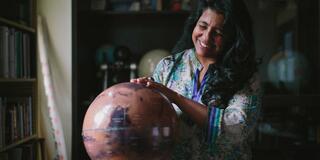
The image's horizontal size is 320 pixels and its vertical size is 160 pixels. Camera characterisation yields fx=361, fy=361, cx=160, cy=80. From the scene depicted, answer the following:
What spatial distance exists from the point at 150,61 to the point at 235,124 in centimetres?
124

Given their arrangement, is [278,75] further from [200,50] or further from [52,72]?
[52,72]

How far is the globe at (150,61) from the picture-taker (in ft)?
8.00

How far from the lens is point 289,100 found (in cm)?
238

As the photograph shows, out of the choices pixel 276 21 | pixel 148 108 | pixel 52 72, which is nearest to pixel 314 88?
pixel 276 21

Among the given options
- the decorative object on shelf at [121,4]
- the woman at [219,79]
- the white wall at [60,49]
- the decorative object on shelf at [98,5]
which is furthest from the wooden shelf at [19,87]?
the woman at [219,79]

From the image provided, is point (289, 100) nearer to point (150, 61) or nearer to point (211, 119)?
point (150, 61)

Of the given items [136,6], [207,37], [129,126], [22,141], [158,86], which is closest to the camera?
[129,126]

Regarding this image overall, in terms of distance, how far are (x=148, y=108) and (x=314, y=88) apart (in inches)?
68.3

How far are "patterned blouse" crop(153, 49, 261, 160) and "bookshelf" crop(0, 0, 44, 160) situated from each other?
1178mm

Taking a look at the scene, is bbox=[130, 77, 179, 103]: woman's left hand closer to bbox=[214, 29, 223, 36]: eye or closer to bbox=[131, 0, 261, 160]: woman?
bbox=[131, 0, 261, 160]: woman

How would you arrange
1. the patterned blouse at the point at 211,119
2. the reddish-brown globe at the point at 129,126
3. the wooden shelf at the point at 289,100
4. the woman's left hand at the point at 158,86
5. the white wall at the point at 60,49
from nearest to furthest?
the reddish-brown globe at the point at 129,126 → the woman's left hand at the point at 158,86 → the patterned blouse at the point at 211,119 → the wooden shelf at the point at 289,100 → the white wall at the point at 60,49

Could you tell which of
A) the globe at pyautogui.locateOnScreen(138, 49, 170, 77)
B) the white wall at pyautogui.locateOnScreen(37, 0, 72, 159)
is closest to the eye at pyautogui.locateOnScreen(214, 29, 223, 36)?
the globe at pyautogui.locateOnScreen(138, 49, 170, 77)

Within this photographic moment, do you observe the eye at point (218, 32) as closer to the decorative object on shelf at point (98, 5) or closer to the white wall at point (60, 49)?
the decorative object on shelf at point (98, 5)

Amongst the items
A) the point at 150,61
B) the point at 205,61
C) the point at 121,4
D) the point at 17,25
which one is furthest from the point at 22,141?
the point at 205,61
